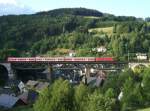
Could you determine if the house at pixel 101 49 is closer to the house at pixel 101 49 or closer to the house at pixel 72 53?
the house at pixel 101 49

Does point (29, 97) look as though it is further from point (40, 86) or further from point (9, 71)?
point (9, 71)

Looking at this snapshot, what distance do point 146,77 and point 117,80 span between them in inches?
200

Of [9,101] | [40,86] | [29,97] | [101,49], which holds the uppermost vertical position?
[9,101]

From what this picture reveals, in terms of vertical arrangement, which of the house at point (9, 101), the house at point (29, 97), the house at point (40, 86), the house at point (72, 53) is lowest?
the house at point (72, 53)

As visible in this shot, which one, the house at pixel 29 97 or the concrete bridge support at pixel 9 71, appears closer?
the house at pixel 29 97

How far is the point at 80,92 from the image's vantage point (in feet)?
179

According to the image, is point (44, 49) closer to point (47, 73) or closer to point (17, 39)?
point (17, 39)

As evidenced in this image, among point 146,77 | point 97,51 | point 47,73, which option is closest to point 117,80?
point 146,77

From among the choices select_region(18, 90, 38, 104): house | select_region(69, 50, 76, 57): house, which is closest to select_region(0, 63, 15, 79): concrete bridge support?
select_region(69, 50, 76, 57): house

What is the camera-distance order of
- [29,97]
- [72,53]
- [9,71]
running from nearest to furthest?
[29,97] < [9,71] < [72,53]

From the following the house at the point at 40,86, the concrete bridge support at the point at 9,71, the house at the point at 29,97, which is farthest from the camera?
the concrete bridge support at the point at 9,71

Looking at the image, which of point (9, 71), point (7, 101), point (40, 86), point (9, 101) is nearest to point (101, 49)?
point (9, 71)

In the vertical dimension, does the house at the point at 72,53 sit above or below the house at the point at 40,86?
below

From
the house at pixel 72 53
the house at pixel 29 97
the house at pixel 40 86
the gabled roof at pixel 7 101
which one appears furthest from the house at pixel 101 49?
the gabled roof at pixel 7 101
